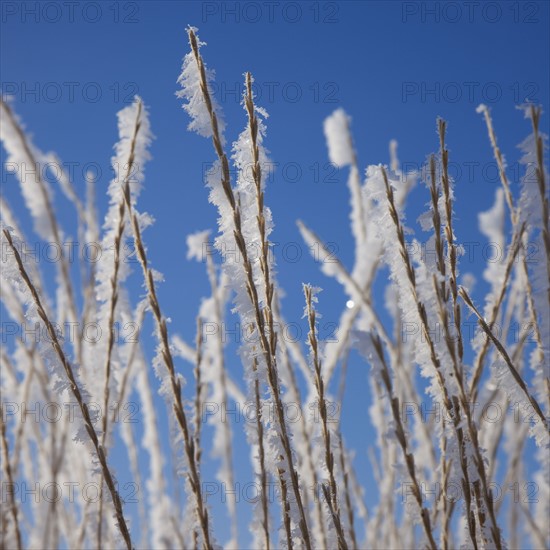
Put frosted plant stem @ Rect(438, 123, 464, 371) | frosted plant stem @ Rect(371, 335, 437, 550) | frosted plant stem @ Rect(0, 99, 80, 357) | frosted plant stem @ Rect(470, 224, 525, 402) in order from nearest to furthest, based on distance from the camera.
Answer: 1. frosted plant stem @ Rect(371, 335, 437, 550)
2. frosted plant stem @ Rect(438, 123, 464, 371)
3. frosted plant stem @ Rect(470, 224, 525, 402)
4. frosted plant stem @ Rect(0, 99, 80, 357)

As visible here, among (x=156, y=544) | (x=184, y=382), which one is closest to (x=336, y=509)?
(x=184, y=382)

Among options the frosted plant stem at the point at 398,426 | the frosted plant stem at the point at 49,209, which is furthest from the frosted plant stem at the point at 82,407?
the frosted plant stem at the point at 49,209

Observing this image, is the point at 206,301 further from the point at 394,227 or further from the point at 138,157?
the point at 394,227

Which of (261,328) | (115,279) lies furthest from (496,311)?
(115,279)

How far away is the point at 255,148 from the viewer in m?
1.00

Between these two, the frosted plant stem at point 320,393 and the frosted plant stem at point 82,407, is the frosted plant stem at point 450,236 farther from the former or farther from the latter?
the frosted plant stem at point 82,407

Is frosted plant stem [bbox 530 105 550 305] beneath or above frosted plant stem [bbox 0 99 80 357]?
beneath

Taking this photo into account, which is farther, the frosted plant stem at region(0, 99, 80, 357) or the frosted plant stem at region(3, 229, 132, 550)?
the frosted plant stem at region(0, 99, 80, 357)

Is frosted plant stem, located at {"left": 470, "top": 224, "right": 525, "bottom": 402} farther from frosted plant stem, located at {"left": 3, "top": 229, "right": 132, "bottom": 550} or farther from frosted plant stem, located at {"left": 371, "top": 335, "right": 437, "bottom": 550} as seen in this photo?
frosted plant stem, located at {"left": 3, "top": 229, "right": 132, "bottom": 550}

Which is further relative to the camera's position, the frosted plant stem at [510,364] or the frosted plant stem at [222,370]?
the frosted plant stem at [222,370]

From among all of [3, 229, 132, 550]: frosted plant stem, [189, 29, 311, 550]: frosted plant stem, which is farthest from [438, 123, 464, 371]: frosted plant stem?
[3, 229, 132, 550]: frosted plant stem

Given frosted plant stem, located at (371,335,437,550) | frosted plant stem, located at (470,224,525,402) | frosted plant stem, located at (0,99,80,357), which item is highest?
frosted plant stem, located at (0,99,80,357)

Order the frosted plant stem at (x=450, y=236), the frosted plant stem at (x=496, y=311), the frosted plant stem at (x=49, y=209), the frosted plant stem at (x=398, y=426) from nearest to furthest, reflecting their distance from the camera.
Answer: the frosted plant stem at (x=398, y=426) → the frosted plant stem at (x=450, y=236) → the frosted plant stem at (x=496, y=311) → the frosted plant stem at (x=49, y=209)

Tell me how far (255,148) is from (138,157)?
0.48 m
